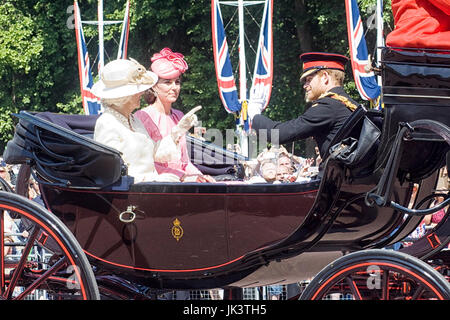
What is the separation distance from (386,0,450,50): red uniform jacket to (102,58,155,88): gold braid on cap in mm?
1382

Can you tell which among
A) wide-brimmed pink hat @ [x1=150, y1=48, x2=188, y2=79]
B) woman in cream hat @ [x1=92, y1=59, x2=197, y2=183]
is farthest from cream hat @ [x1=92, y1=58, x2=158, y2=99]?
wide-brimmed pink hat @ [x1=150, y1=48, x2=188, y2=79]

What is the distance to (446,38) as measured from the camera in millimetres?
3230

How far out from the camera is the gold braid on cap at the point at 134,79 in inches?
162

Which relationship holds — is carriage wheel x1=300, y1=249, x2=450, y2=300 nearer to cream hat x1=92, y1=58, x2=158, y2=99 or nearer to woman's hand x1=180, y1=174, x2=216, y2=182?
woman's hand x1=180, y1=174, x2=216, y2=182

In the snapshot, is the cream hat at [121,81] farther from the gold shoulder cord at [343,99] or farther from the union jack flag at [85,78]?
the union jack flag at [85,78]

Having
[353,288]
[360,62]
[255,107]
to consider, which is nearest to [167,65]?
[255,107]

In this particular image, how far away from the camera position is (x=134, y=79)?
163 inches

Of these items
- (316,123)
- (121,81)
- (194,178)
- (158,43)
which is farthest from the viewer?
(158,43)

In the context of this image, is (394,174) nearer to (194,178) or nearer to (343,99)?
(343,99)

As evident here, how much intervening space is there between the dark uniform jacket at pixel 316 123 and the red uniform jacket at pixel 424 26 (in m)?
0.58

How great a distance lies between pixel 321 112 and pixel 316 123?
0.06m

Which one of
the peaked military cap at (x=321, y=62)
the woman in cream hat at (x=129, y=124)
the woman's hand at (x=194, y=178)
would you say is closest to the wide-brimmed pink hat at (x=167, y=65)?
the woman in cream hat at (x=129, y=124)
